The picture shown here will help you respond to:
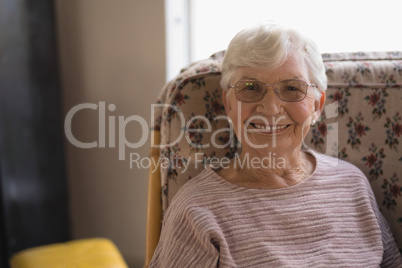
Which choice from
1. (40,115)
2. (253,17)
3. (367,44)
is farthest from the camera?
(40,115)

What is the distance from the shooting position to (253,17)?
1913 mm

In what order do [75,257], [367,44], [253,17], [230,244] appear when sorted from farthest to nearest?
[253,17]
[367,44]
[75,257]
[230,244]

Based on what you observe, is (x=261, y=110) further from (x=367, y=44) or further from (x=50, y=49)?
(x=50, y=49)

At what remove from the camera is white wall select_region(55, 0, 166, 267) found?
6.77 feet

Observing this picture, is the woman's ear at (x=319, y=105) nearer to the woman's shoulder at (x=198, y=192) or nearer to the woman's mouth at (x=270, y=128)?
the woman's mouth at (x=270, y=128)

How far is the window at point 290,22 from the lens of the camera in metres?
1.73

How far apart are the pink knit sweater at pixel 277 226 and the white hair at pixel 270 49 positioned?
12.7 inches

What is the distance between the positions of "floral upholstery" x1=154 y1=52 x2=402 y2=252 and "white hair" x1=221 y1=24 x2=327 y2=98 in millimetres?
167

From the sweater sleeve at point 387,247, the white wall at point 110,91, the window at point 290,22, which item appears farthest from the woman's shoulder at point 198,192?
the white wall at point 110,91

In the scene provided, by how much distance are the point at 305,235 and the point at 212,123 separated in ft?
1.46

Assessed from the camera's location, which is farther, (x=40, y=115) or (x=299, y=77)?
(x=40, y=115)

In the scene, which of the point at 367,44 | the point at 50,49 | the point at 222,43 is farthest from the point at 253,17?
the point at 50,49

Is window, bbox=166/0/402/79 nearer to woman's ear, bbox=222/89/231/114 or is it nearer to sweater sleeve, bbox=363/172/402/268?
woman's ear, bbox=222/89/231/114

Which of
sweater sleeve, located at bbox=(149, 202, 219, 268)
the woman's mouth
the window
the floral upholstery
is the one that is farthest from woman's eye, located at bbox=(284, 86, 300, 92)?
the window
